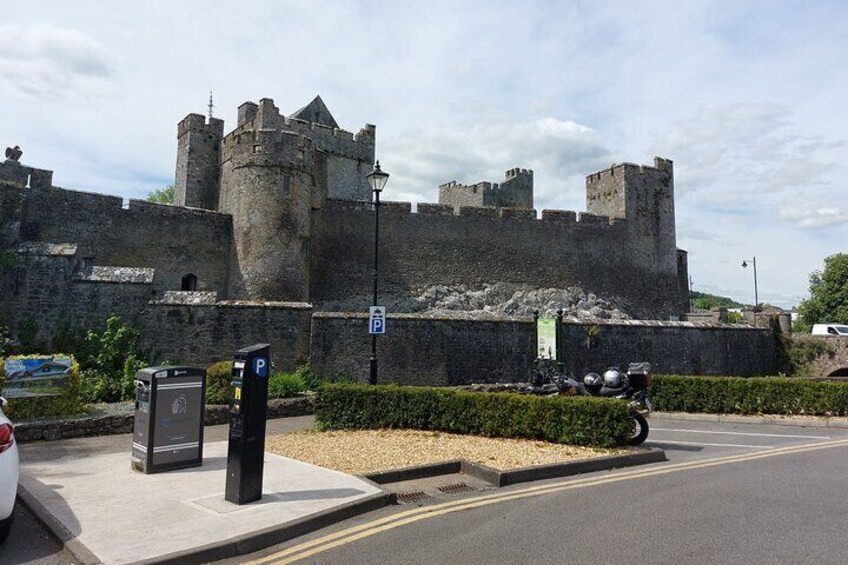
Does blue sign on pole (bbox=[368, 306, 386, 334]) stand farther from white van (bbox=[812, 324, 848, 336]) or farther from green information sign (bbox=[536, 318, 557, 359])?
white van (bbox=[812, 324, 848, 336])

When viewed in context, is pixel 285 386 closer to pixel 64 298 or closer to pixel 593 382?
pixel 64 298

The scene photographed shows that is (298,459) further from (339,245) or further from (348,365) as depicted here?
(339,245)

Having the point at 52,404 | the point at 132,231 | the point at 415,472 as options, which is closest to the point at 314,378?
the point at 52,404

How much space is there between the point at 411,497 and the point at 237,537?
245cm

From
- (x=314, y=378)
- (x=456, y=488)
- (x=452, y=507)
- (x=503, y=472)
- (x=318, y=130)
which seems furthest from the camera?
(x=318, y=130)

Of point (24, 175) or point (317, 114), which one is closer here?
point (24, 175)

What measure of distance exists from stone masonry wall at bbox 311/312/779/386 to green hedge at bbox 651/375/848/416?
3.72m

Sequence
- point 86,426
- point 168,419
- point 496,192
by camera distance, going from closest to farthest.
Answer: point 168,419
point 86,426
point 496,192

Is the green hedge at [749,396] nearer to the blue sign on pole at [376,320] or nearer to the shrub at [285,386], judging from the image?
the blue sign on pole at [376,320]

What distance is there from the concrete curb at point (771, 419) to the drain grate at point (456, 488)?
916cm

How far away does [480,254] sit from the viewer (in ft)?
101

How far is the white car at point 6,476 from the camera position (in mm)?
5262

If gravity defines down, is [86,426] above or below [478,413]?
below

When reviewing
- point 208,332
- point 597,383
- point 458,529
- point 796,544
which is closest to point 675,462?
point 597,383
